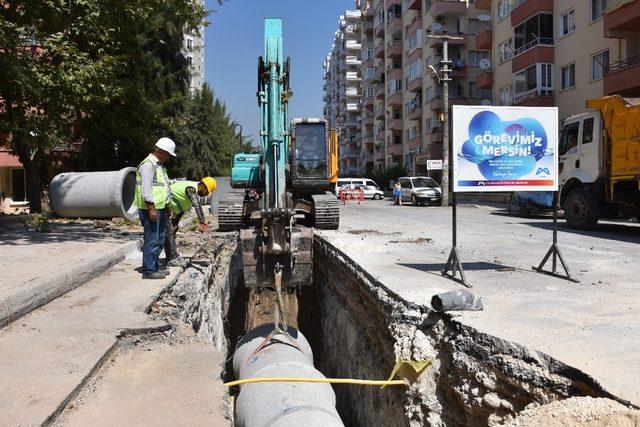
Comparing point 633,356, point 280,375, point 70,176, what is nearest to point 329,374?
point 280,375

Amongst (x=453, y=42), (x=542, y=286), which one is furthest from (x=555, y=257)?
(x=453, y=42)

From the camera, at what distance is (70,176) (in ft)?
52.9

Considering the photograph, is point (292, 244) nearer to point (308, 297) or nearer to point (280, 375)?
point (280, 375)

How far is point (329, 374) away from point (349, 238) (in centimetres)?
325

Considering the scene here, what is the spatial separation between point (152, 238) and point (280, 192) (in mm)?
1797

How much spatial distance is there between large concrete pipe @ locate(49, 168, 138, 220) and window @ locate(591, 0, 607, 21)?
70.0 ft

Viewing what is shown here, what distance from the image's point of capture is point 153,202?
6762mm

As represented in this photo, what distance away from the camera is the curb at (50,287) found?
4.74 meters

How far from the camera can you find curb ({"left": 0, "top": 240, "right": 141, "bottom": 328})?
4.74 m

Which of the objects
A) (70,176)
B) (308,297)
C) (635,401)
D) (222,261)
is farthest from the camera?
(70,176)

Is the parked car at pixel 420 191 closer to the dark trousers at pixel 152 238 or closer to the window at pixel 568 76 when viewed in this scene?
the window at pixel 568 76

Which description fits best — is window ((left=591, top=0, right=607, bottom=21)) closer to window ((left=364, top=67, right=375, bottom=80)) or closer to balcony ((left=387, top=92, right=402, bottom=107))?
balcony ((left=387, top=92, right=402, bottom=107))

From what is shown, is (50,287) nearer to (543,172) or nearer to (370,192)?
(543,172)

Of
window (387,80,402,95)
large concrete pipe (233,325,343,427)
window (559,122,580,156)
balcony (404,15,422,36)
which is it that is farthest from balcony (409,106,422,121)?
large concrete pipe (233,325,343,427)
